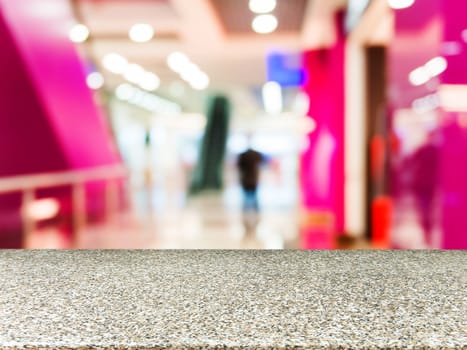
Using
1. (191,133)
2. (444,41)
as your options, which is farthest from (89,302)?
(191,133)

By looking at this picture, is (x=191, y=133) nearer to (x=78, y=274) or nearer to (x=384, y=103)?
(x=384, y=103)

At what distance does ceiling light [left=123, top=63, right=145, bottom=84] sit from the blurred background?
0.14 metres

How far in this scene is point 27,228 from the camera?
4.59m

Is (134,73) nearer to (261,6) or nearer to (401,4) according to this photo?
(261,6)

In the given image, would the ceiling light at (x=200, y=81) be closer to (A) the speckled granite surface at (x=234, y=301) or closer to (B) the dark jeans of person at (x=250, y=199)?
(B) the dark jeans of person at (x=250, y=199)

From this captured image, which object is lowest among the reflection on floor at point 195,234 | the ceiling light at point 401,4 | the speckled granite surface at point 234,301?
the speckled granite surface at point 234,301

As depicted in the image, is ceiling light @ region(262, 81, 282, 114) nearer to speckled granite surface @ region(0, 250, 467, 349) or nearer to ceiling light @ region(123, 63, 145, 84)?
ceiling light @ region(123, 63, 145, 84)

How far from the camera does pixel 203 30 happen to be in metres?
9.41

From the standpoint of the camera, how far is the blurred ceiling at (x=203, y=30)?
833 centimetres

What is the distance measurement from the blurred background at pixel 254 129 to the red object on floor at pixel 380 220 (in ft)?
0.11

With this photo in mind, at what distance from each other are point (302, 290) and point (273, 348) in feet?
1.41

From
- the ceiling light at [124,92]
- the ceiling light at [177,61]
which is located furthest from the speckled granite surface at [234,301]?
the ceiling light at [124,92]

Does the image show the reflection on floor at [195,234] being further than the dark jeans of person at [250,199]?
No

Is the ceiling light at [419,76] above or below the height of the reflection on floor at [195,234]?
above
